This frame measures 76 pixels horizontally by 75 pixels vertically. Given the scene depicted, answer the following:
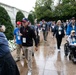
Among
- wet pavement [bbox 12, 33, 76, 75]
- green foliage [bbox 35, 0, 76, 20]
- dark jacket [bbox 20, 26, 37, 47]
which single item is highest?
green foliage [bbox 35, 0, 76, 20]

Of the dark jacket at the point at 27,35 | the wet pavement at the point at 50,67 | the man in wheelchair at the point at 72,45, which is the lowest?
the wet pavement at the point at 50,67

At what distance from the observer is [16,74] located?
15.6 feet

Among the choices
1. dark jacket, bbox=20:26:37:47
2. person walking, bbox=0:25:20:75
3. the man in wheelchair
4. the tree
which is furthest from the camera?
the tree

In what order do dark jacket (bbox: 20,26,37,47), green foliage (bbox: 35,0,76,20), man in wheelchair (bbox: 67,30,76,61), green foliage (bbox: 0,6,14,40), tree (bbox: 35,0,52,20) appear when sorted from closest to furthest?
dark jacket (bbox: 20,26,37,47)
man in wheelchair (bbox: 67,30,76,61)
green foliage (bbox: 0,6,14,40)
green foliage (bbox: 35,0,76,20)
tree (bbox: 35,0,52,20)

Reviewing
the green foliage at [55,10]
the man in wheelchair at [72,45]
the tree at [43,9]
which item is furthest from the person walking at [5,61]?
the tree at [43,9]

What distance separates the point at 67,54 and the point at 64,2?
135 ft

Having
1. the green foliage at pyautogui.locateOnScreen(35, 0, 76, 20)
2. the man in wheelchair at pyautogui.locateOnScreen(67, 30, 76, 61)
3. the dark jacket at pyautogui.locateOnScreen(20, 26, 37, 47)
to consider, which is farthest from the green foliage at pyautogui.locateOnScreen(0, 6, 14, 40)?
the green foliage at pyautogui.locateOnScreen(35, 0, 76, 20)

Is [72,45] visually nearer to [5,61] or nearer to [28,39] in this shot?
[28,39]

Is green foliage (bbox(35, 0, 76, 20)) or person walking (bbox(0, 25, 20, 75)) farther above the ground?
green foliage (bbox(35, 0, 76, 20))

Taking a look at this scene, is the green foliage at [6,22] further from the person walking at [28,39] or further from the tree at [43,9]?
the tree at [43,9]

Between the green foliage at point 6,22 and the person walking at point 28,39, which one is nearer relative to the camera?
the person walking at point 28,39

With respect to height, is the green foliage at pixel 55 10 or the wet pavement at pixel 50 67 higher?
the green foliage at pixel 55 10

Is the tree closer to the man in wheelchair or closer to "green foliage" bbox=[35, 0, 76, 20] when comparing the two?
"green foliage" bbox=[35, 0, 76, 20]

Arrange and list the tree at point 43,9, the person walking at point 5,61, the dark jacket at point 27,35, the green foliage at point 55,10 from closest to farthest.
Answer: the person walking at point 5,61, the dark jacket at point 27,35, the green foliage at point 55,10, the tree at point 43,9
